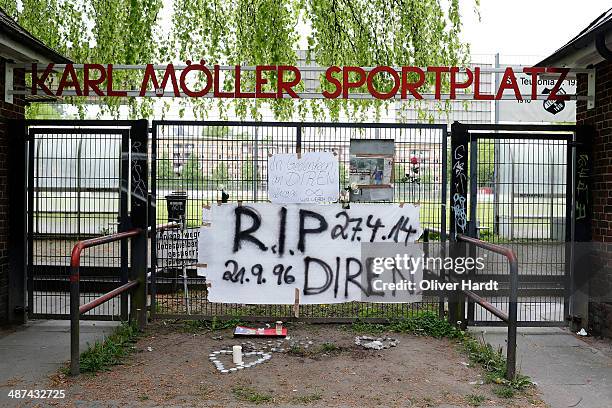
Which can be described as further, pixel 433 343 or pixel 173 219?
pixel 173 219

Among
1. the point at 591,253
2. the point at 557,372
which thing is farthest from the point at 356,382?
the point at 591,253

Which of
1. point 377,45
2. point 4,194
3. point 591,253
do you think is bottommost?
point 591,253

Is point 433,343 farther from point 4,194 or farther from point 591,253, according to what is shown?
point 4,194

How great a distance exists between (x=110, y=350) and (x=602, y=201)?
5481mm

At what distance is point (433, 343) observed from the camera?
264 inches

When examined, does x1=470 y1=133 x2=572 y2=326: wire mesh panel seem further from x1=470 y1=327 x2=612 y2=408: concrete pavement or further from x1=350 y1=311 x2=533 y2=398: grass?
x1=350 y1=311 x2=533 y2=398: grass

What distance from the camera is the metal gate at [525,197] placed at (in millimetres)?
7180

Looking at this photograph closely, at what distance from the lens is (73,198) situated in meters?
7.23

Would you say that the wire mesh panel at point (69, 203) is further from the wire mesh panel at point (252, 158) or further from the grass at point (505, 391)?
the grass at point (505, 391)

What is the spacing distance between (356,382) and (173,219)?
306 centimetres

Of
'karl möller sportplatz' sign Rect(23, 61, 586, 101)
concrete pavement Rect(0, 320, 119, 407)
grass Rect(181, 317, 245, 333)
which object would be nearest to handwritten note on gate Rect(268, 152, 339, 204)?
'karl möller sportplatz' sign Rect(23, 61, 586, 101)

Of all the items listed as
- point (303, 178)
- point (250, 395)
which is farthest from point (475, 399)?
point (303, 178)

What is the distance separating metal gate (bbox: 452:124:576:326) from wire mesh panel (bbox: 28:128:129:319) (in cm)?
402

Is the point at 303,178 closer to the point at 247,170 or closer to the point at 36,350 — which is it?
the point at 247,170
